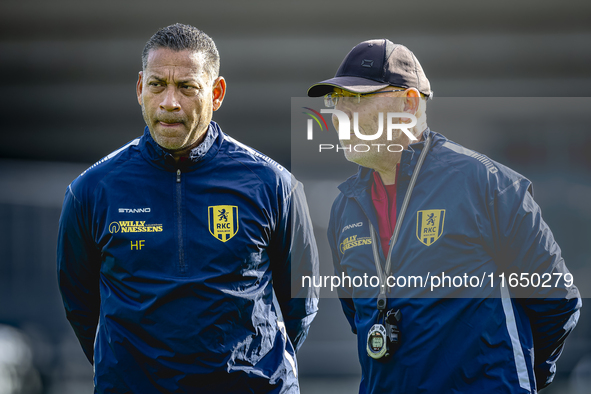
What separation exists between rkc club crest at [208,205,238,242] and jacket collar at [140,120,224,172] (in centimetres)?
19

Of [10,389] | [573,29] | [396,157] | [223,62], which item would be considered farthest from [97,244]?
[573,29]

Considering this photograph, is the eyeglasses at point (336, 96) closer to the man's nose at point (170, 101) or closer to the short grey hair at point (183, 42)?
the short grey hair at point (183, 42)

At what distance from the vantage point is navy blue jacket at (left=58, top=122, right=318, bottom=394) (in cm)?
209

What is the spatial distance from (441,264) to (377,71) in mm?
760

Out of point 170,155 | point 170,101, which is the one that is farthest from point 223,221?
point 170,101

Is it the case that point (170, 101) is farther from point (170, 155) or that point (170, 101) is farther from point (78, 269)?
point (78, 269)

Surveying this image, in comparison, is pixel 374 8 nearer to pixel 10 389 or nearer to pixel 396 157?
pixel 396 157

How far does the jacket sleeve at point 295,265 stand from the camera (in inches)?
92.5

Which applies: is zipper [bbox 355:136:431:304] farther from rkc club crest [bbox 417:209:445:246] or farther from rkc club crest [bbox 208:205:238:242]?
rkc club crest [bbox 208:205:238:242]

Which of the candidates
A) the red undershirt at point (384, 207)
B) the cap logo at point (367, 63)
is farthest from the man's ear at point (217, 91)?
the red undershirt at point (384, 207)

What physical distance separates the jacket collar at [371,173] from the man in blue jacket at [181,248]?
22 centimetres

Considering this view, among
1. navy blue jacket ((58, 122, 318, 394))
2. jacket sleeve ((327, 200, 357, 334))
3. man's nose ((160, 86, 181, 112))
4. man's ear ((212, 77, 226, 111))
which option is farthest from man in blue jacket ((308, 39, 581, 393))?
man's nose ((160, 86, 181, 112))

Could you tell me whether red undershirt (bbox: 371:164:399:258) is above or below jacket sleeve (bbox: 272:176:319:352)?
above

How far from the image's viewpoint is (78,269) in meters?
2.30
